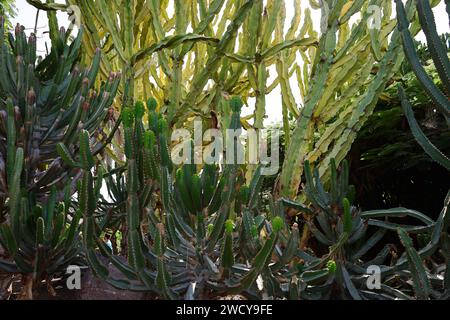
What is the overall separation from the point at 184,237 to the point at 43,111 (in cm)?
62

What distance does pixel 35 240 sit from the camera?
1.32 m

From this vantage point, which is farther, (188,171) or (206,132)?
(206,132)

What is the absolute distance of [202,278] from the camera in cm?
118

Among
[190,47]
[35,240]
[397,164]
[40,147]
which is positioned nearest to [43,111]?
[40,147]

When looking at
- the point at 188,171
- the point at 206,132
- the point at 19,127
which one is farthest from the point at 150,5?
the point at 188,171

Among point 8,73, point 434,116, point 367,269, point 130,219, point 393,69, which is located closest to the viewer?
point 130,219

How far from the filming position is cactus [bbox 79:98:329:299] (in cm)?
114

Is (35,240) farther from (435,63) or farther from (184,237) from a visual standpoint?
(435,63)

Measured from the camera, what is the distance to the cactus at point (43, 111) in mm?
1452

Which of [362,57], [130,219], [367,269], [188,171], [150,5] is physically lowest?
[367,269]

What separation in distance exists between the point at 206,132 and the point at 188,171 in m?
1.19

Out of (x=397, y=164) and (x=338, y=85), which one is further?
(x=397, y=164)

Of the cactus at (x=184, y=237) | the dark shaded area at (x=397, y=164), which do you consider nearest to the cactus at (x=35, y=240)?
the cactus at (x=184, y=237)

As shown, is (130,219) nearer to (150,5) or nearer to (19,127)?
(19,127)
